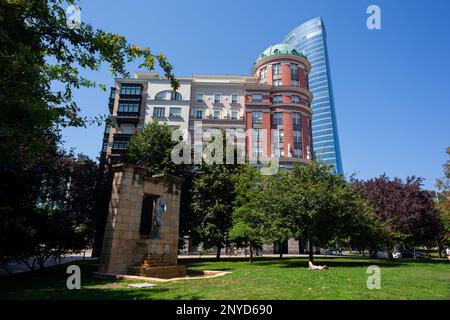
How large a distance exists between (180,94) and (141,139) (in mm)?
32801

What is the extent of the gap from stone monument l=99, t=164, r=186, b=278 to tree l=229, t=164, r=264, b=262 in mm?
7546

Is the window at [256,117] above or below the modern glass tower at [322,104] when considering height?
below

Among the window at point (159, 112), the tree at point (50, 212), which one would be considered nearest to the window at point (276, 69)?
the window at point (159, 112)

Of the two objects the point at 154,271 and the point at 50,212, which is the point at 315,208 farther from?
the point at 50,212

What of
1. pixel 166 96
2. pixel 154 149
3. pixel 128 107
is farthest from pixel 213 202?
pixel 128 107

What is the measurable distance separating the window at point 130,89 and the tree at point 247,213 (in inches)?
1593

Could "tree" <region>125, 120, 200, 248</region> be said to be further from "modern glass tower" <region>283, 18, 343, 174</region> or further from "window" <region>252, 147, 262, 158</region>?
"modern glass tower" <region>283, 18, 343, 174</region>

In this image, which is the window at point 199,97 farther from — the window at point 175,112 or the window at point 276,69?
the window at point 276,69

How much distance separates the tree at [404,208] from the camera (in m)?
31.1

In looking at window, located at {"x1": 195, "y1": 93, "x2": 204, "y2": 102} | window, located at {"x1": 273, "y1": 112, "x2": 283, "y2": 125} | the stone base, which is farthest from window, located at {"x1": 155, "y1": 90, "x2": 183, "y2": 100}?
the stone base

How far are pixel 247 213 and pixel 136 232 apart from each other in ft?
40.1

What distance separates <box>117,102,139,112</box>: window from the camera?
61.0 meters

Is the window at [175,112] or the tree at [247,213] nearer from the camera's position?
the tree at [247,213]
